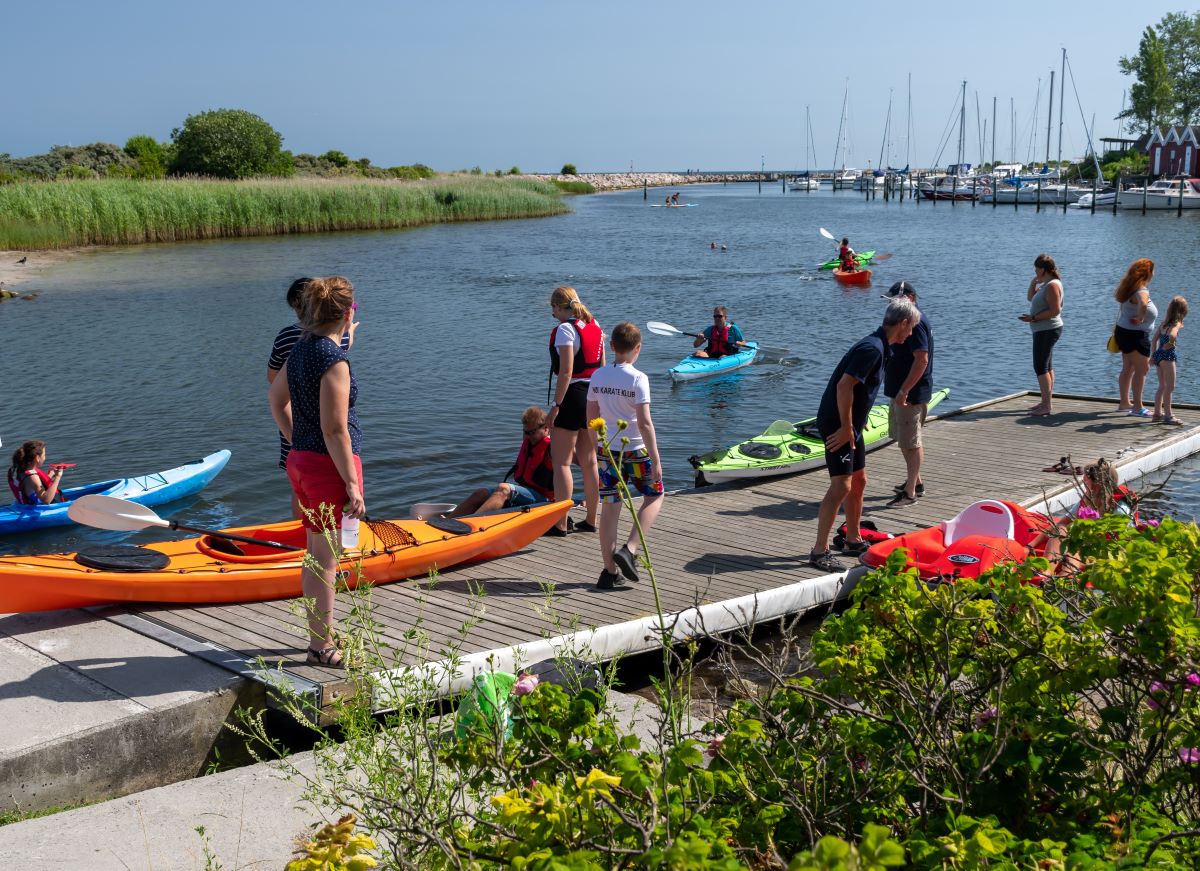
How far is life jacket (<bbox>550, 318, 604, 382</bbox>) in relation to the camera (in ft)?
22.8

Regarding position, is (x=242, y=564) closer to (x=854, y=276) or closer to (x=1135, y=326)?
(x=1135, y=326)

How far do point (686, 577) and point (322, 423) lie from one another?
2833 mm

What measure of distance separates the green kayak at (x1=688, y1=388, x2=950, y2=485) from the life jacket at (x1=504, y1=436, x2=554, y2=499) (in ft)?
5.70

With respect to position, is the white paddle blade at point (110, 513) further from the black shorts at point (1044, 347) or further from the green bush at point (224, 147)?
the green bush at point (224, 147)

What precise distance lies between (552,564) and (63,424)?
10292 millimetres

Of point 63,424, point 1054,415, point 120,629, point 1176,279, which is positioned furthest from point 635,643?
point 1176,279

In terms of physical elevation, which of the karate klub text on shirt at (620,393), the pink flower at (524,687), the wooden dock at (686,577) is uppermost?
the karate klub text on shirt at (620,393)

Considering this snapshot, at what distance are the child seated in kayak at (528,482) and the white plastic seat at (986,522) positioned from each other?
9.30ft

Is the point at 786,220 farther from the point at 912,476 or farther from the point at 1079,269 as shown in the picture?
the point at 912,476

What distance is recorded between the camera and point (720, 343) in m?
17.0

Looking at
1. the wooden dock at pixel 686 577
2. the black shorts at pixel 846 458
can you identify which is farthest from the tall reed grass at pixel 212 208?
the black shorts at pixel 846 458

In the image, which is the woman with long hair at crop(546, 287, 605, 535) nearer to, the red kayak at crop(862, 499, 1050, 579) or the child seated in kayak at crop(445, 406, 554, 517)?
the child seated in kayak at crop(445, 406, 554, 517)

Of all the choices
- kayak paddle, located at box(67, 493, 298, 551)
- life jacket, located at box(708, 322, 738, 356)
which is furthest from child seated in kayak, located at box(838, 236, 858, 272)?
kayak paddle, located at box(67, 493, 298, 551)

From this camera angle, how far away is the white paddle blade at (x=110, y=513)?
5684 millimetres
